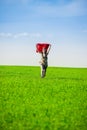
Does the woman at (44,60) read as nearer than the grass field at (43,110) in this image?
No

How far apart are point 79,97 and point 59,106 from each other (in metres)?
3.01

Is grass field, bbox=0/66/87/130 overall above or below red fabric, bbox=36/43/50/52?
below

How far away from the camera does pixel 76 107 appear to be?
527 inches

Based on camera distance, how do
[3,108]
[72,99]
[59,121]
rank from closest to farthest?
[59,121] < [3,108] < [72,99]

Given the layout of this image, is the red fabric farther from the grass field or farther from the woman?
the grass field

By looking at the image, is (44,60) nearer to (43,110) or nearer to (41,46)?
(41,46)

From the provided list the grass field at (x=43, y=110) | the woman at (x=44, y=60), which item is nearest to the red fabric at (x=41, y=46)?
the woman at (x=44, y=60)

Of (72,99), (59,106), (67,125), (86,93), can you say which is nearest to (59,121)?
(67,125)

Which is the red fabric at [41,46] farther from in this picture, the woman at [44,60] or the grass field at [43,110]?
the grass field at [43,110]

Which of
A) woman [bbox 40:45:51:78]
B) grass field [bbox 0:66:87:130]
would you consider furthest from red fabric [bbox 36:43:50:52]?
grass field [bbox 0:66:87:130]

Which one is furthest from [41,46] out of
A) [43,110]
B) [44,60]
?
[43,110]

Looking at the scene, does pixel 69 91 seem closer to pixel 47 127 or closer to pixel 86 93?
pixel 86 93

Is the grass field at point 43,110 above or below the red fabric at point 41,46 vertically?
below

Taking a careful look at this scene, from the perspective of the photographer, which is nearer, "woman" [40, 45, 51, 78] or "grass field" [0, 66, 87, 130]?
"grass field" [0, 66, 87, 130]
